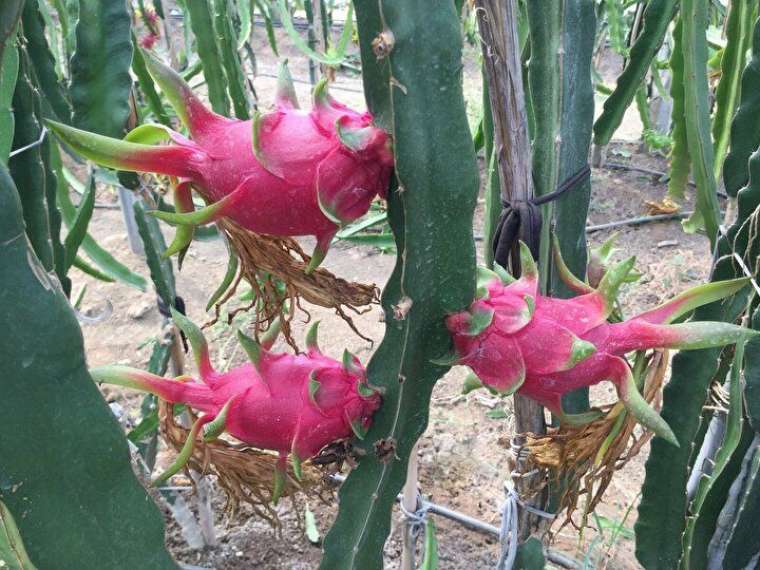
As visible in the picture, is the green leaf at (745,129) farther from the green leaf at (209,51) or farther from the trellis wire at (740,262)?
the green leaf at (209,51)

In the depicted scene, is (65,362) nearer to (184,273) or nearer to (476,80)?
(184,273)

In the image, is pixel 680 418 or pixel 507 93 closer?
pixel 507 93

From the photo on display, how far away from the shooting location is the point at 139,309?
2084 millimetres

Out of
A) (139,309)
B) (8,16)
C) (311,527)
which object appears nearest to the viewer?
(8,16)

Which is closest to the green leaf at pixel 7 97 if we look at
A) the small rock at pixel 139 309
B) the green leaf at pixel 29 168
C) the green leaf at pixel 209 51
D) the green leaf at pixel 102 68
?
the green leaf at pixel 29 168

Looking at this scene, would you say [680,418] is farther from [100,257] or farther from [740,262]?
[100,257]

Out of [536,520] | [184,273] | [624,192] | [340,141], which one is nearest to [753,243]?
[536,520]

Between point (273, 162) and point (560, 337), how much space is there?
0.22 m

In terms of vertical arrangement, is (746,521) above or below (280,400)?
below

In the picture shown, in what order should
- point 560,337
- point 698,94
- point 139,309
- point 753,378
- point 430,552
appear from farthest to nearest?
Answer: point 139,309 → point 430,552 → point 698,94 → point 753,378 → point 560,337

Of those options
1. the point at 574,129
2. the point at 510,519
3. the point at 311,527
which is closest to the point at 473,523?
the point at 311,527

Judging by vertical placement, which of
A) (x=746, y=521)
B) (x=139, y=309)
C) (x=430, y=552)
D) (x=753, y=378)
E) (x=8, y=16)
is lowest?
(x=139, y=309)

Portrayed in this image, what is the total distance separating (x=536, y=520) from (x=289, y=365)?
344 mm

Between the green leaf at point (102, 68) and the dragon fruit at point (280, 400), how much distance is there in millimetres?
441
